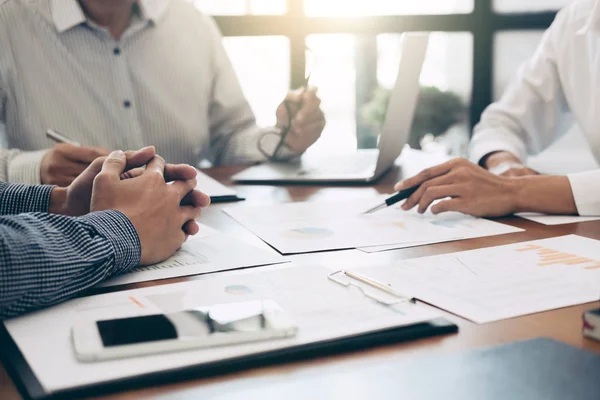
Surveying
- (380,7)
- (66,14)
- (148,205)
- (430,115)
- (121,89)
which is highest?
(380,7)

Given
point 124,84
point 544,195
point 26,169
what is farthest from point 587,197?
point 124,84

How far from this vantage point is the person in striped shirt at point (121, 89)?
6.23 ft

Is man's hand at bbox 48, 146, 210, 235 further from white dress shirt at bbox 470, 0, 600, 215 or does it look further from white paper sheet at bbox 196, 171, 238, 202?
white dress shirt at bbox 470, 0, 600, 215

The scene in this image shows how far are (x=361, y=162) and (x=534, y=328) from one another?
109 cm

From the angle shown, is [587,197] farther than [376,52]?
No

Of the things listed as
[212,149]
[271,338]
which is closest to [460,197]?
[271,338]

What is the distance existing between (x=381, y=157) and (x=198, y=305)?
89 centimetres

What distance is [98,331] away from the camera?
619mm

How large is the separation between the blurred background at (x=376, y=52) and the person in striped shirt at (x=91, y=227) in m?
2.25

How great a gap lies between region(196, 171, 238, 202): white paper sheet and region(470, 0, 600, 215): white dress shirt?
0.63 m

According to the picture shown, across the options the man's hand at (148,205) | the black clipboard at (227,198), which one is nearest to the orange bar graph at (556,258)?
the man's hand at (148,205)

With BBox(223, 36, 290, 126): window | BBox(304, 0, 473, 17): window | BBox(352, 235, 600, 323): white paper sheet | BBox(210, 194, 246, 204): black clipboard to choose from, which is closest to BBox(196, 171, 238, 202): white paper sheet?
BBox(210, 194, 246, 204): black clipboard

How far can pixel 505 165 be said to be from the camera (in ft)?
4.95

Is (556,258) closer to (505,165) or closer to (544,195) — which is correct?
(544,195)
